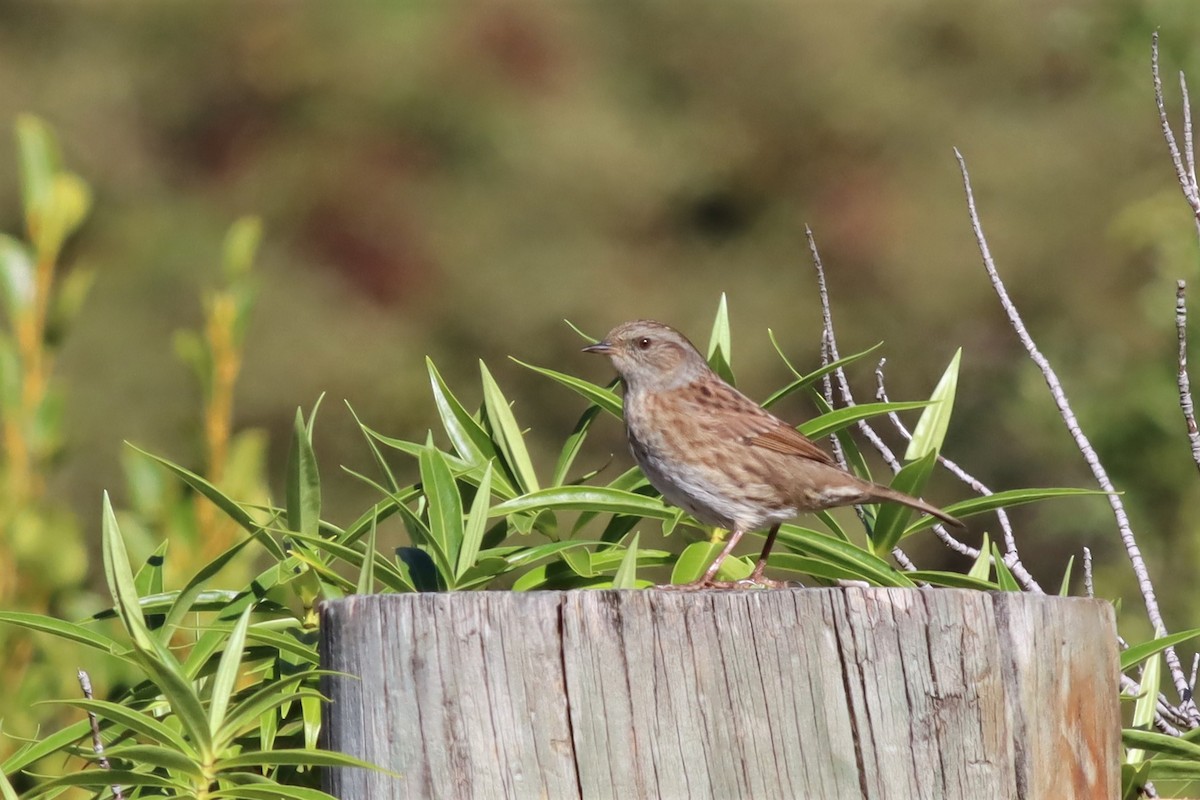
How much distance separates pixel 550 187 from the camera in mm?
18562

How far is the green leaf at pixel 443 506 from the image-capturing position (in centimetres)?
341

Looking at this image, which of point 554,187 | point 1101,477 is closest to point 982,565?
point 1101,477

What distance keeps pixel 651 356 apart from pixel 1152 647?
2295 mm

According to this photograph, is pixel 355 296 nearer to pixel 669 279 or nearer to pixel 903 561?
pixel 669 279

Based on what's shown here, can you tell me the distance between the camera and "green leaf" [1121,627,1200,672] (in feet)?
10.8

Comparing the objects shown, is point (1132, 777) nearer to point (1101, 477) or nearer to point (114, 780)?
point (1101, 477)

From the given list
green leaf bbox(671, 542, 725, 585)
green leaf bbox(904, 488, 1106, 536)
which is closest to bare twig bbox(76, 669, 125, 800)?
green leaf bbox(671, 542, 725, 585)

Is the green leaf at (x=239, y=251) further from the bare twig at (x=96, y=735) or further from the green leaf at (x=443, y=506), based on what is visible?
the bare twig at (x=96, y=735)

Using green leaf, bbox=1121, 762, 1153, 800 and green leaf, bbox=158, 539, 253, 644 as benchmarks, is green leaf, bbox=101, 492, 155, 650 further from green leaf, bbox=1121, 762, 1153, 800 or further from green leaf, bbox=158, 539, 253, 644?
green leaf, bbox=1121, 762, 1153, 800

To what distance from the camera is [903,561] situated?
14.0 ft

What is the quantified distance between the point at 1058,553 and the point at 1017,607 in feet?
39.4

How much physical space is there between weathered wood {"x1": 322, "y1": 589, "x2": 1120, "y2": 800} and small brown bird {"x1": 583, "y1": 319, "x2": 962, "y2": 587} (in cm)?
139

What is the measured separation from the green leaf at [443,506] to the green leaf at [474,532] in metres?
0.02

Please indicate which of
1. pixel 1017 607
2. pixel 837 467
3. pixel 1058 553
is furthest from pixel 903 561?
pixel 1058 553
